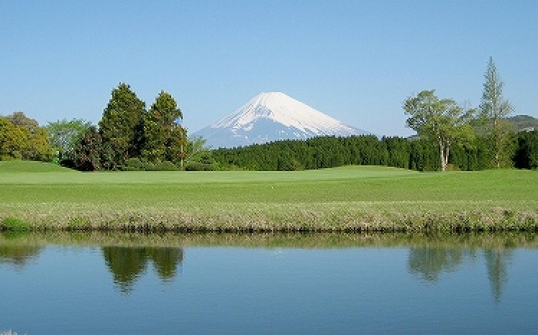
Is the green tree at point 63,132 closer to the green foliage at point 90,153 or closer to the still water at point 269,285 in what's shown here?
the green foliage at point 90,153

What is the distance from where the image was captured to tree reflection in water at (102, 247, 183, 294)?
57.6 ft

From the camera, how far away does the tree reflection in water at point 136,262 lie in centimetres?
1756

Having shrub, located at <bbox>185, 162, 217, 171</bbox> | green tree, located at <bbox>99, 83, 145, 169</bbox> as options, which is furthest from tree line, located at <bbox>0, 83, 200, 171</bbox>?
shrub, located at <bbox>185, 162, 217, 171</bbox>

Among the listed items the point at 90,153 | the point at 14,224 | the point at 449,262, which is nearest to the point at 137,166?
the point at 90,153

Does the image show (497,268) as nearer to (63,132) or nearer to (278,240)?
(278,240)

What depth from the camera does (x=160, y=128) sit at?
66.5 meters

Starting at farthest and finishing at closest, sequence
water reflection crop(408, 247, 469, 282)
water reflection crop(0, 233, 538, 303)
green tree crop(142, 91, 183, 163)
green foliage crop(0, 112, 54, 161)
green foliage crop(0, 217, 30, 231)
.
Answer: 1. green foliage crop(0, 112, 54, 161)
2. green tree crop(142, 91, 183, 163)
3. green foliage crop(0, 217, 30, 231)
4. water reflection crop(0, 233, 538, 303)
5. water reflection crop(408, 247, 469, 282)

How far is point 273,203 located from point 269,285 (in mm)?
12133

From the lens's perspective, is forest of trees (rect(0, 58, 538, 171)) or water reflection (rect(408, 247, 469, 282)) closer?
water reflection (rect(408, 247, 469, 282))

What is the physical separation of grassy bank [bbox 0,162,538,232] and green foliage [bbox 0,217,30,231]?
3 cm

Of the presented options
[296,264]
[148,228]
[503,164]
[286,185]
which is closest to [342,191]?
[286,185]

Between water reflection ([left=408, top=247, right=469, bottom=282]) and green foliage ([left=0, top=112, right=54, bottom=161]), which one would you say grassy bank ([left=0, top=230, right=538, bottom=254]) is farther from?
green foliage ([left=0, top=112, right=54, bottom=161])

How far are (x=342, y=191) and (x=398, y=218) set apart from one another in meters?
9.61

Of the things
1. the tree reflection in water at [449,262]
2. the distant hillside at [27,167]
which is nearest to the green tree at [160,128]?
the distant hillside at [27,167]
